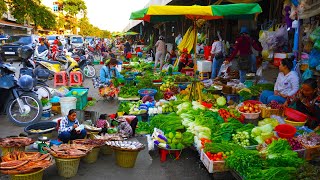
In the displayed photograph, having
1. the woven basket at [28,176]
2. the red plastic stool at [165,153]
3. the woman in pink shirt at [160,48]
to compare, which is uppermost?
the woman in pink shirt at [160,48]

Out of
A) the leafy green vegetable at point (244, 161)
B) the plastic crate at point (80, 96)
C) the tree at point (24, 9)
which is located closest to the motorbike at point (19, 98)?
the plastic crate at point (80, 96)

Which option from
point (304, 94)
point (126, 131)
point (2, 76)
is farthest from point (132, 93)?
point (304, 94)

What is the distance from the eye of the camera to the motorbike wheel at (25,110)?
22.0ft

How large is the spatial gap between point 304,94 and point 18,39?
762 inches

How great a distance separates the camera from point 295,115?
531 centimetres

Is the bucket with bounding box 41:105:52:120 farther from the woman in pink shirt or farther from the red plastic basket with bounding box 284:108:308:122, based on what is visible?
the woman in pink shirt

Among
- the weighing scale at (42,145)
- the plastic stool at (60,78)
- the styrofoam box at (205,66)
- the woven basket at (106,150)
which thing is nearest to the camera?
the weighing scale at (42,145)

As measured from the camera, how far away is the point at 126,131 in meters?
6.00

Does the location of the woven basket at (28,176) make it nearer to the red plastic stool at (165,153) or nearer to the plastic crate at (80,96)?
the red plastic stool at (165,153)

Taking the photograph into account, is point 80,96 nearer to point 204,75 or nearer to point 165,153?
point 165,153

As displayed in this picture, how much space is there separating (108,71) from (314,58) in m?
6.14

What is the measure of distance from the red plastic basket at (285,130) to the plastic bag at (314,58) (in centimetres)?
189

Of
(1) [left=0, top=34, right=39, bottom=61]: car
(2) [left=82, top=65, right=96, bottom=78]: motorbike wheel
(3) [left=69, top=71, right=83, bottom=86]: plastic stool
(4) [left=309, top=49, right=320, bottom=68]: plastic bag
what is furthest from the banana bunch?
(1) [left=0, top=34, right=39, bottom=61]: car

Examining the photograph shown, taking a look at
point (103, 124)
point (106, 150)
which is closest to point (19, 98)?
point (103, 124)
